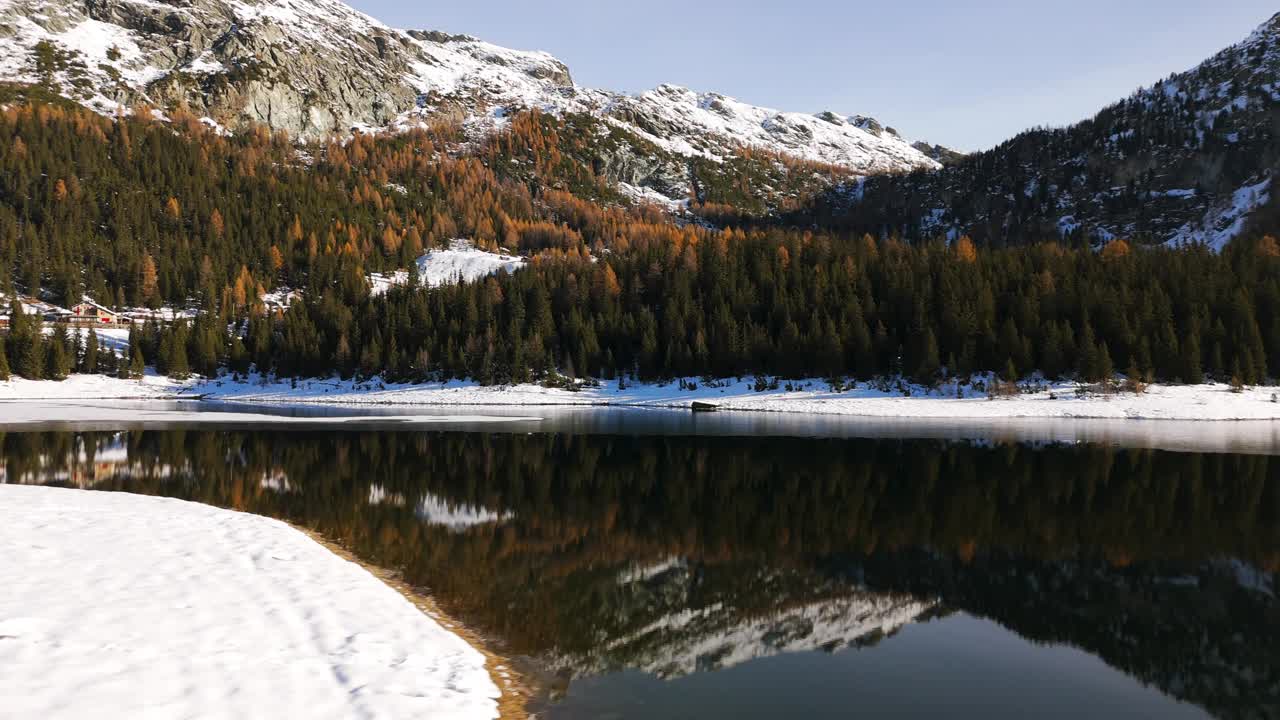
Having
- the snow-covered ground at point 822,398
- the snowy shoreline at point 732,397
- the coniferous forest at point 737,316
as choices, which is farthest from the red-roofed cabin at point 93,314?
the snow-covered ground at point 822,398

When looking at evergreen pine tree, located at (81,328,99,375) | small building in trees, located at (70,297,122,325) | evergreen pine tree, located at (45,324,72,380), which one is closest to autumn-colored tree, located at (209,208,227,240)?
small building in trees, located at (70,297,122,325)

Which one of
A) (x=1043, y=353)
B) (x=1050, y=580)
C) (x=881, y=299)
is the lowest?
(x=1050, y=580)

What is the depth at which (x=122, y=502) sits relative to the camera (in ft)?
67.2

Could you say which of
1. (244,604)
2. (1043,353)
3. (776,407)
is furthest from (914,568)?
(1043,353)

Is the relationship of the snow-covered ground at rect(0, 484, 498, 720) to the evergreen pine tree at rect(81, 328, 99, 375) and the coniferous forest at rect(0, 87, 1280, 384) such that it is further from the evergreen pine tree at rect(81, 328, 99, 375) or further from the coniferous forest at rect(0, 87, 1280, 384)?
the evergreen pine tree at rect(81, 328, 99, 375)

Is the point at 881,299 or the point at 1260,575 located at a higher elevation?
the point at 881,299

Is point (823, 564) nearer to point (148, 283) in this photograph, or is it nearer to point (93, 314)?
point (93, 314)

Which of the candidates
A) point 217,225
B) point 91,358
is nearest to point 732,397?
point 91,358

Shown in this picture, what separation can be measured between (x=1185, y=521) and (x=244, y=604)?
78.4ft

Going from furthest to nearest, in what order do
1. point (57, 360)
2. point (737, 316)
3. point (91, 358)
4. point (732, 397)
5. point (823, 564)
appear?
point (91, 358) < point (737, 316) < point (57, 360) < point (732, 397) < point (823, 564)

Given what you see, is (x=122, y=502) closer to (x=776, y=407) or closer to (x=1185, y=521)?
(x=1185, y=521)

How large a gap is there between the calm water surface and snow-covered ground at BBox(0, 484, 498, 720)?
1.66 meters

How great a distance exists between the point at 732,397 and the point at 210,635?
7913cm

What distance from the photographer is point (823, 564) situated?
16500 mm
